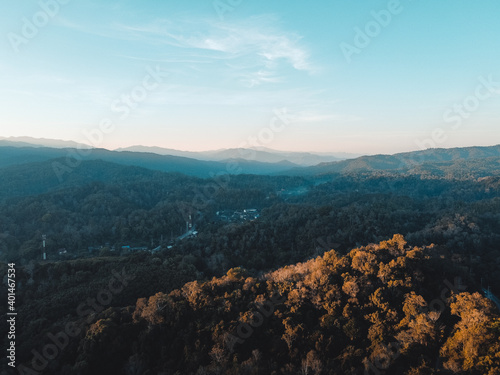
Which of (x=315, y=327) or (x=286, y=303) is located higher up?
(x=286, y=303)

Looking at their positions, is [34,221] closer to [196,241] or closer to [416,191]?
[196,241]

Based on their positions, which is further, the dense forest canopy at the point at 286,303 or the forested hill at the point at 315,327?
the dense forest canopy at the point at 286,303

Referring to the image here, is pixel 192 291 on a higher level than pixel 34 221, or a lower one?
higher

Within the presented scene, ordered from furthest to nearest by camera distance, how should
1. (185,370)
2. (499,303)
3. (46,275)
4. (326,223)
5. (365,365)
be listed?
(326,223), (46,275), (499,303), (185,370), (365,365)

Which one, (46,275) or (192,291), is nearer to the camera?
(192,291)

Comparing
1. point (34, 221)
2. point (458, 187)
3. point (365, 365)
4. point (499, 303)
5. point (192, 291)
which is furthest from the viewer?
point (458, 187)

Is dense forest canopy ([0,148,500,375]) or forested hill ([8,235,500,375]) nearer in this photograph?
forested hill ([8,235,500,375])

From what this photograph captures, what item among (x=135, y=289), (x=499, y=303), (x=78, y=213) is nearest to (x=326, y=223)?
(x=499, y=303)

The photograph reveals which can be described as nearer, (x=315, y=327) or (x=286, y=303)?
(x=315, y=327)
